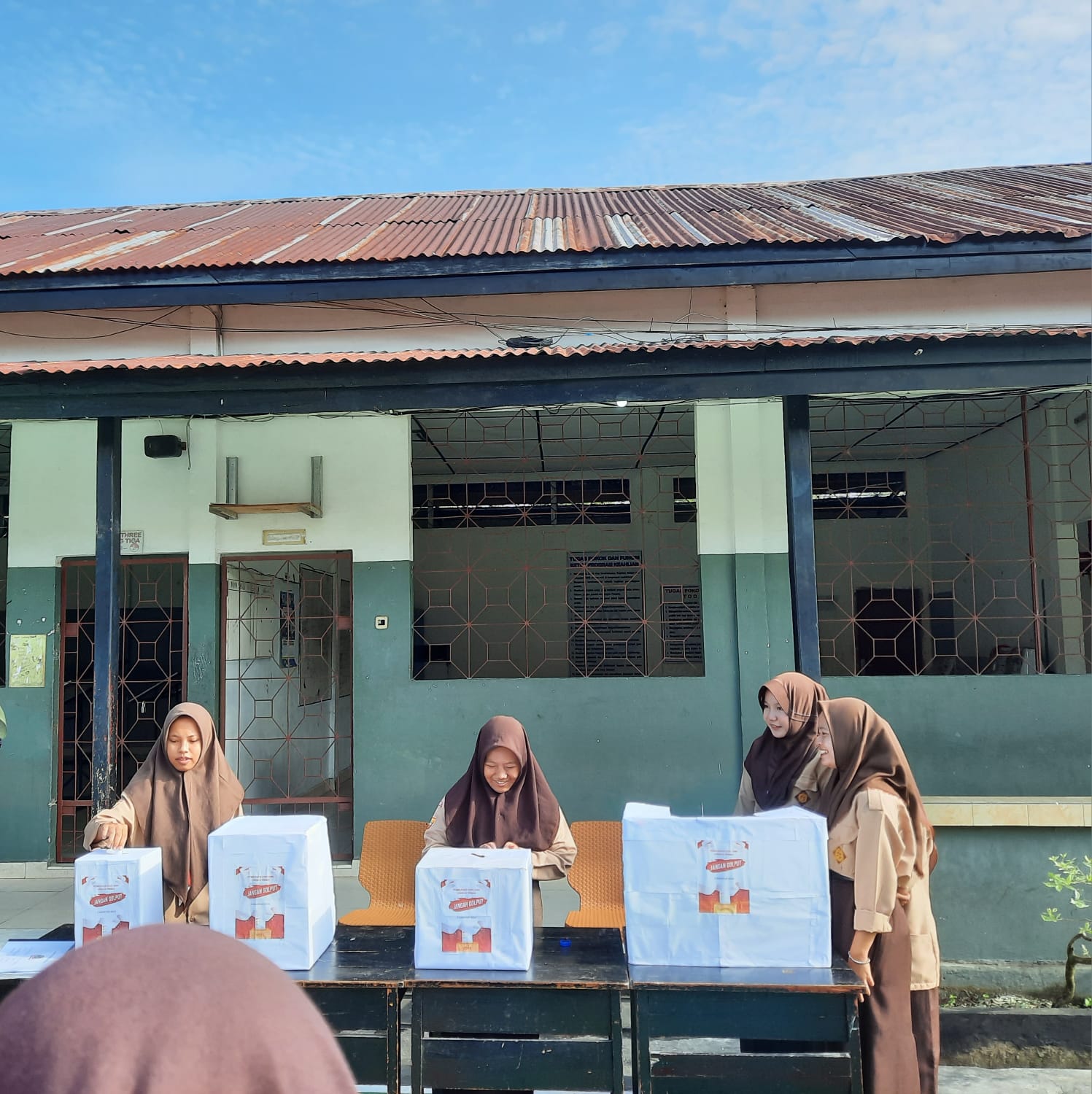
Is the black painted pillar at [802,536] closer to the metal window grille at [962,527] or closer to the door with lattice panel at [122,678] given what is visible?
the metal window grille at [962,527]

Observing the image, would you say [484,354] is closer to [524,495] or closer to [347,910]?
[524,495]

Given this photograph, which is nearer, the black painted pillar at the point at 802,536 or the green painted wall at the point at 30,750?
the black painted pillar at the point at 802,536

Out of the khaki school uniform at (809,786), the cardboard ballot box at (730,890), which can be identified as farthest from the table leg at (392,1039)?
the khaki school uniform at (809,786)

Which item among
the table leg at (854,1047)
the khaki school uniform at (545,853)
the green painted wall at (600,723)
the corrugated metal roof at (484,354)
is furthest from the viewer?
the green painted wall at (600,723)

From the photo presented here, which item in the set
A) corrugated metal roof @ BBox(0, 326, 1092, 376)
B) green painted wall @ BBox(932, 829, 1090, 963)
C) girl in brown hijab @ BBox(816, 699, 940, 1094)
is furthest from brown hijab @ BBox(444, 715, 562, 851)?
green painted wall @ BBox(932, 829, 1090, 963)

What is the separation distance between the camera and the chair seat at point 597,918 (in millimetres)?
3723

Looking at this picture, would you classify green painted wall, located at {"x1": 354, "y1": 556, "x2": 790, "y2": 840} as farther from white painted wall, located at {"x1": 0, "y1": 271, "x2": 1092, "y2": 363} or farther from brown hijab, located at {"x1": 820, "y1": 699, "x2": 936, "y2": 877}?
brown hijab, located at {"x1": 820, "y1": 699, "x2": 936, "y2": 877}

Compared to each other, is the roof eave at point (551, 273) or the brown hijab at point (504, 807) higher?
the roof eave at point (551, 273)

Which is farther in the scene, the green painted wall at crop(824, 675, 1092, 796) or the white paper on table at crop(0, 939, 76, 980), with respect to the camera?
the green painted wall at crop(824, 675, 1092, 796)

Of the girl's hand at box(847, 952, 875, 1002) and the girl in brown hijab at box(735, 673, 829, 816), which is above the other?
the girl in brown hijab at box(735, 673, 829, 816)

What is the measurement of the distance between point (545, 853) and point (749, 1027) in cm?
94

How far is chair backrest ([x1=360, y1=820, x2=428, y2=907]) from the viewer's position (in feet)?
12.7

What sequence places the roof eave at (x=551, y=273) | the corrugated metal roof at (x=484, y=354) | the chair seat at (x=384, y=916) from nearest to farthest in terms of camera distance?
the chair seat at (x=384, y=916)
the corrugated metal roof at (x=484, y=354)
the roof eave at (x=551, y=273)

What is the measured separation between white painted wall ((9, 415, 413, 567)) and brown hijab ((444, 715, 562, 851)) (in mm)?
2692
